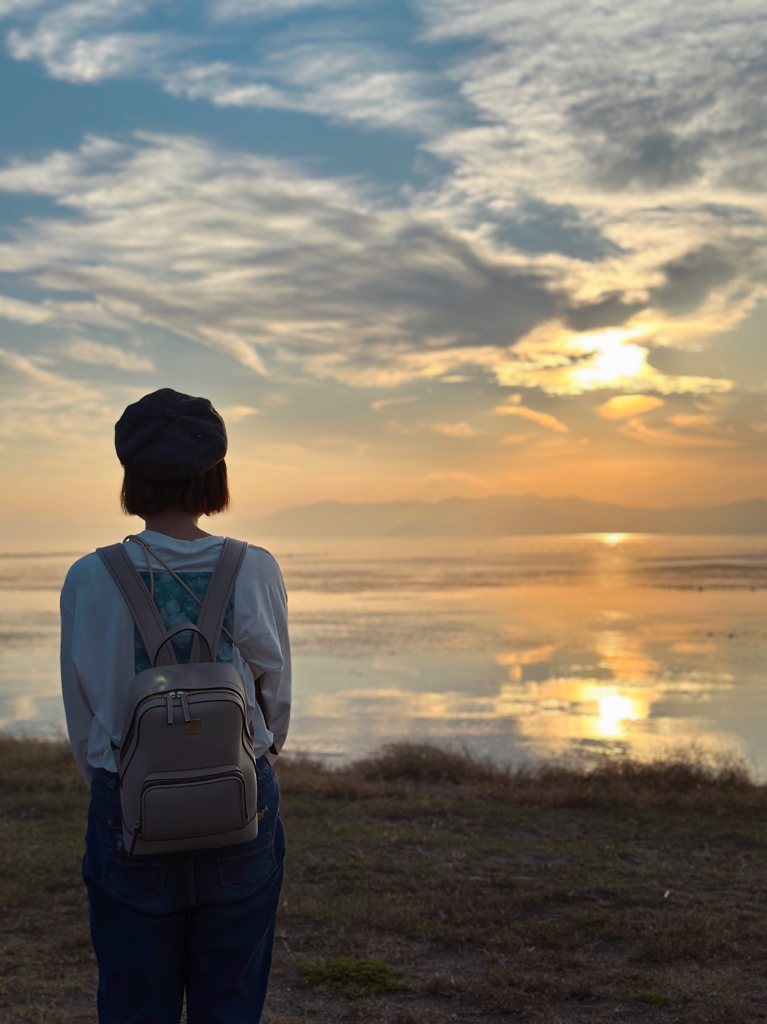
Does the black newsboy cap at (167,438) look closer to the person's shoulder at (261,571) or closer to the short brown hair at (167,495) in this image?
the short brown hair at (167,495)

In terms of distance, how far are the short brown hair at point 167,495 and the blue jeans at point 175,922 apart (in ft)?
2.46

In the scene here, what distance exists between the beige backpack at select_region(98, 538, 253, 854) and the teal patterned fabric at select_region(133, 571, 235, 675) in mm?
36

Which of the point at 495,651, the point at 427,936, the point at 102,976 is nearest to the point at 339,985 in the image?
the point at 427,936

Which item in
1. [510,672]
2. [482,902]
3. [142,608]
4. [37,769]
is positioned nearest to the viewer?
[142,608]

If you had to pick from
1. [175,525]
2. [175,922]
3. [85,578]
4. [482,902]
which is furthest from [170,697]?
[482,902]

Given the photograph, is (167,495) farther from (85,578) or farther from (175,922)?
(175,922)

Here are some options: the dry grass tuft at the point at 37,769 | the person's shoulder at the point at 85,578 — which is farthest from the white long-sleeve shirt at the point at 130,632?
the dry grass tuft at the point at 37,769

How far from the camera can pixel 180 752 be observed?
2.27 meters

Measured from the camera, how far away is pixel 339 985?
489 centimetres

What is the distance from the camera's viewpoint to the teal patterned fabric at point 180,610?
7.85 feet

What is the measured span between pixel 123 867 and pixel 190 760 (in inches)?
14.6

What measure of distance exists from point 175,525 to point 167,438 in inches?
9.9

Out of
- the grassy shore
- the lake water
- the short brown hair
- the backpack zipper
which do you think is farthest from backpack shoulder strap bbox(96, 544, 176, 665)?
the lake water

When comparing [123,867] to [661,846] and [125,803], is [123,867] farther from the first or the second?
[661,846]
